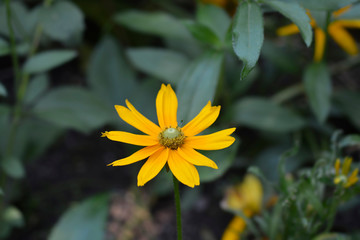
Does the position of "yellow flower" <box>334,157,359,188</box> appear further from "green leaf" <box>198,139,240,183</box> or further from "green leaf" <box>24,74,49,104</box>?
"green leaf" <box>24,74,49,104</box>

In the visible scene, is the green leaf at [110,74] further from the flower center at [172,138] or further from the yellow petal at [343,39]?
the flower center at [172,138]

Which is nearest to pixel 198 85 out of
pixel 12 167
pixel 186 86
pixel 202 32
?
pixel 186 86

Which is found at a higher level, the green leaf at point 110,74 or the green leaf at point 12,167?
the green leaf at point 110,74

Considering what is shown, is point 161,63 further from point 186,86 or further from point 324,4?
point 324,4

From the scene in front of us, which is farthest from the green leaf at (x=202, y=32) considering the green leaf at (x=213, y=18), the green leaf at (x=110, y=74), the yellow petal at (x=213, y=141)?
the green leaf at (x=110, y=74)

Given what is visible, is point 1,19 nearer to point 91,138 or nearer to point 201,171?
point 91,138

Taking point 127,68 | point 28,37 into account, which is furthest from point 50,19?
point 127,68
